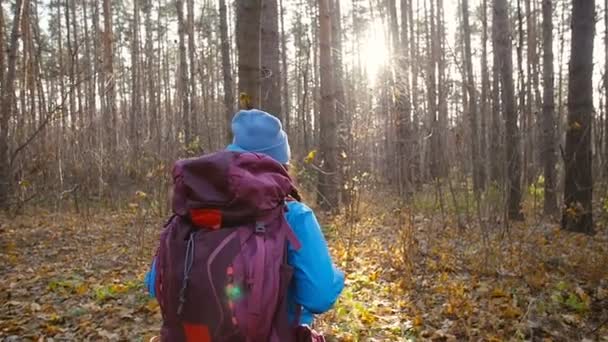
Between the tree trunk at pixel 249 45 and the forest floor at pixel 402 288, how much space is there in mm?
1879

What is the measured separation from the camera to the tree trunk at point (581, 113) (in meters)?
6.65

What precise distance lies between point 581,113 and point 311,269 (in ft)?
21.1

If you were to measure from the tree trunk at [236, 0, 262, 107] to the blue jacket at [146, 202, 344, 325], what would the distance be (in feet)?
6.40

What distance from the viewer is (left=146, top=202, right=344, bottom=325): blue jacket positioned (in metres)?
1.61

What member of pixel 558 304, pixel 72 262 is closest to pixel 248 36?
pixel 558 304

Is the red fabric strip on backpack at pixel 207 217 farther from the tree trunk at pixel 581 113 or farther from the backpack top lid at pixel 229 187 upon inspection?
the tree trunk at pixel 581 113

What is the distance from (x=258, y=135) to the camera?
1.84m

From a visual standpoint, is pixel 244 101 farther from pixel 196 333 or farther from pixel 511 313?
pixel 511 313

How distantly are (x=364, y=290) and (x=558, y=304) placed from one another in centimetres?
175

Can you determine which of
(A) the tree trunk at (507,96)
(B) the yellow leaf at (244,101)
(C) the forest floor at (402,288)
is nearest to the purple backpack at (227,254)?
(B) the yellow leaf at (244,101)

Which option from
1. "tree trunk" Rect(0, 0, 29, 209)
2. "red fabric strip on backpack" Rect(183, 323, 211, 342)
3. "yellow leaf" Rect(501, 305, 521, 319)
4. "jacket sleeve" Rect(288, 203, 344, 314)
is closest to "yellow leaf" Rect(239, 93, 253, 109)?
"jacket sleeve" Rect(288, 203, 344, 314)

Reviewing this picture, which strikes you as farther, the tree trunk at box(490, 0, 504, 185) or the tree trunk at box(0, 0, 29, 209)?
the tree trunk at box(0, 0, 29, 209)

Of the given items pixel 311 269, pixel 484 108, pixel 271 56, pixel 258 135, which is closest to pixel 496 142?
pixel 484 108

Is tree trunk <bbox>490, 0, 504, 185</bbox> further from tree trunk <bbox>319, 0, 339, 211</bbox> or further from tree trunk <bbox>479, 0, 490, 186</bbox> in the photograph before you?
tree trunk <bbox>319, 0, 339, 211</bbox>
